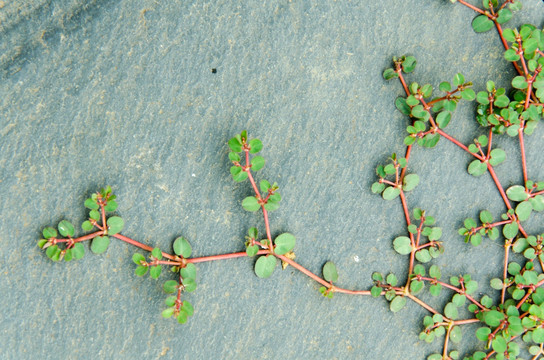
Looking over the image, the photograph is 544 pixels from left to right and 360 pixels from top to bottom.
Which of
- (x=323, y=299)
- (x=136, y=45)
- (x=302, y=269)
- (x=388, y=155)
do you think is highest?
(x=136, y=45)

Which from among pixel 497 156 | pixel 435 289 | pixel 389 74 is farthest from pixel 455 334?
pixel 389 74

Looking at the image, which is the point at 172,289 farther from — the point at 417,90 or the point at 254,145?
the point at 417,90

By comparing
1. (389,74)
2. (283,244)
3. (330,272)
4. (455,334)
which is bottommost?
(455,334)

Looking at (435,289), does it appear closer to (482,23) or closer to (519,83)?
(519,83)

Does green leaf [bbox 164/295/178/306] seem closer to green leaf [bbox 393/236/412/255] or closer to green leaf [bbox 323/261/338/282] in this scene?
green leaf [bbox 323/261/338/282]

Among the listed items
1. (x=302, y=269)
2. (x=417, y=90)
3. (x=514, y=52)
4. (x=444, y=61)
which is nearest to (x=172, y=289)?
(x=302, y=269)

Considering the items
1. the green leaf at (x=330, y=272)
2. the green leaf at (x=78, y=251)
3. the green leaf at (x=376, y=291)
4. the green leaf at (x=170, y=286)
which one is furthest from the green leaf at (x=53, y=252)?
the green leaf at (x=376, y=291)

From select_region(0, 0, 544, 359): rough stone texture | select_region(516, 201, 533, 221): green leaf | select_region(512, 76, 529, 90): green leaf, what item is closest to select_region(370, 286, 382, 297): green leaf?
select_region(0, 0, 544, 359): rough stone texture
